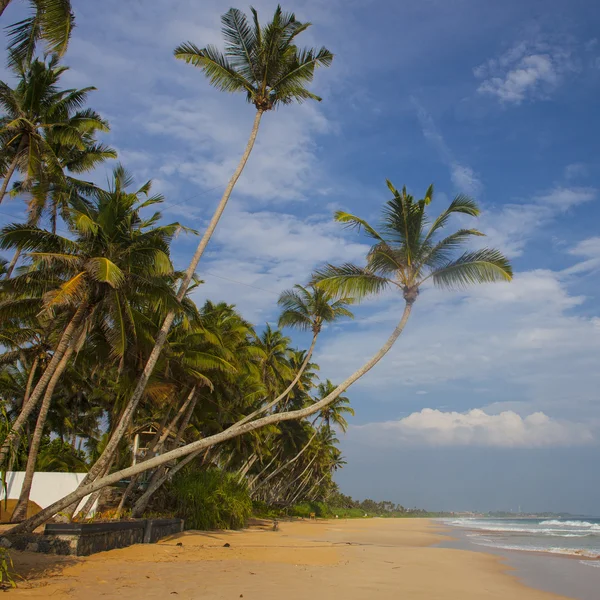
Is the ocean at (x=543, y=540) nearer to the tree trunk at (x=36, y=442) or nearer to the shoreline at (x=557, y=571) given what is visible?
Result: the shoreline at (x=557, y=571)

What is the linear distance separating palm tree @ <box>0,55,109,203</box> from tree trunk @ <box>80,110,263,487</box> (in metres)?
4.99

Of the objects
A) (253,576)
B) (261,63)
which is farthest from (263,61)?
(253,576)

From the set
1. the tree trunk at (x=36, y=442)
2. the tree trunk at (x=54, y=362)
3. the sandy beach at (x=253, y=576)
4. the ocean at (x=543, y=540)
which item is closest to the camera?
the sandy beach at (x=253, y=576)

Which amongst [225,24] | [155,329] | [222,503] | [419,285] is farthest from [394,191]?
[222,503]

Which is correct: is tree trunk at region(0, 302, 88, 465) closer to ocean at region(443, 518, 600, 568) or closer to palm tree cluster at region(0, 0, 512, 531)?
palm tree cluster at region(0, 0, 512, 531)

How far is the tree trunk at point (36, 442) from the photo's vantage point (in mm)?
11859

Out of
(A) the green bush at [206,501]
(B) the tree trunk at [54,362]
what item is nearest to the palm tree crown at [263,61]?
(B) the tree trunk at [54,362]

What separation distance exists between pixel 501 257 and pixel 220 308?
14.9 m

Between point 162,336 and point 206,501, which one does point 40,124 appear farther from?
point 206,501

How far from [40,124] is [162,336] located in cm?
771

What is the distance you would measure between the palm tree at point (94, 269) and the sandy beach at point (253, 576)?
3900 mm

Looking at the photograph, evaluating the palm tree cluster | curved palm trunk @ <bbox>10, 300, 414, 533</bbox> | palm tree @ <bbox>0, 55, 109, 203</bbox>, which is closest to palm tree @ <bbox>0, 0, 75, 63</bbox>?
the palm tree cluster

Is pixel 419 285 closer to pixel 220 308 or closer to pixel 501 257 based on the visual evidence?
pixel 501 257

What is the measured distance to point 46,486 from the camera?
15.8m
